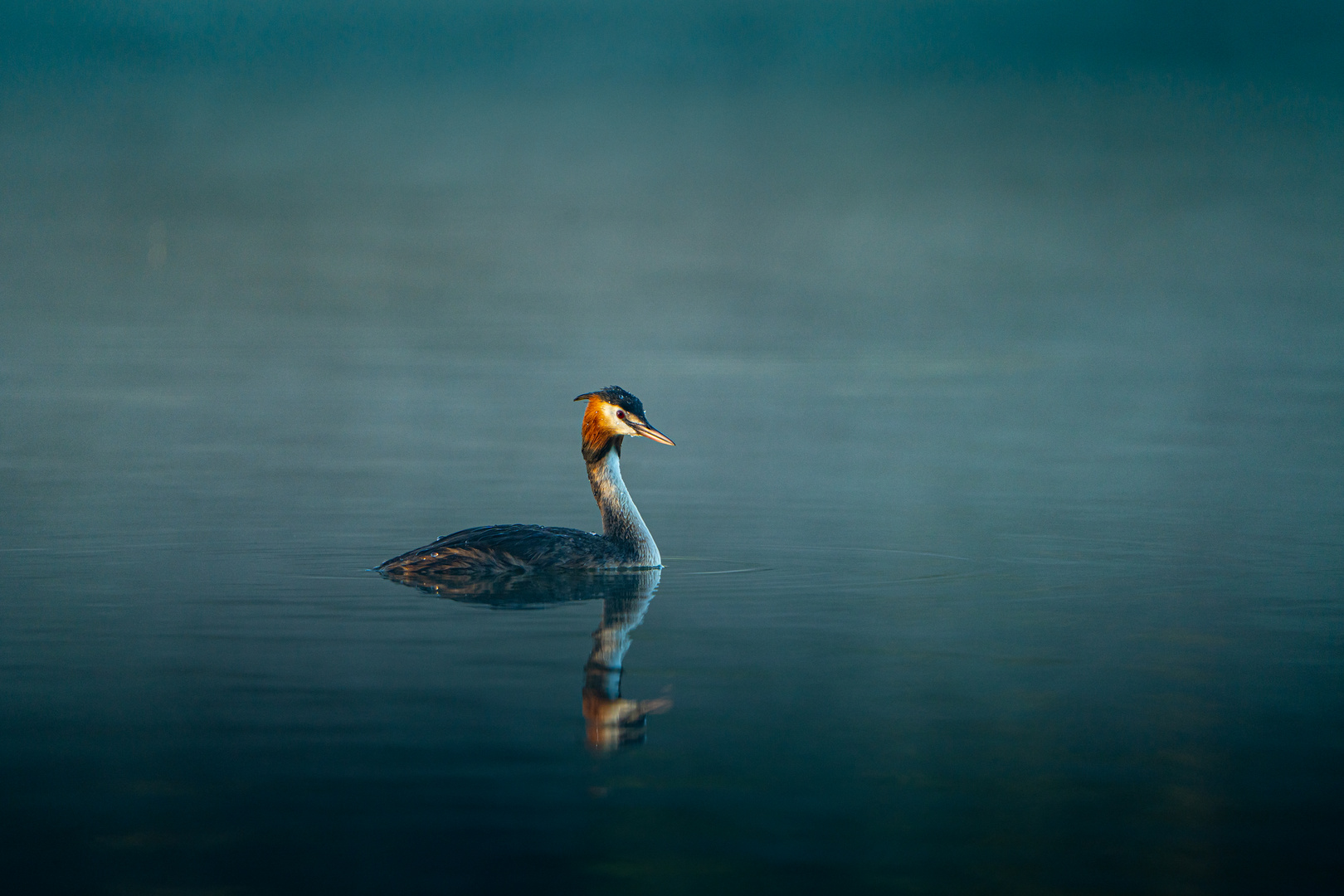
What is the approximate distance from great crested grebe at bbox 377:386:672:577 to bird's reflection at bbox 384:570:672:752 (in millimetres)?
88

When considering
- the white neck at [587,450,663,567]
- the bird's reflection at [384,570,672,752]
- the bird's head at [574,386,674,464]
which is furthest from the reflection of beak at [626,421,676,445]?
the bird's reflection at [384,570,672,752]

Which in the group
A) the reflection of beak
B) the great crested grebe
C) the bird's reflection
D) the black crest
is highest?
the black crest

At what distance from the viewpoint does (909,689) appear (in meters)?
8.01

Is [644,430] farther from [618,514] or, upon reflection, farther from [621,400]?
[618,514]

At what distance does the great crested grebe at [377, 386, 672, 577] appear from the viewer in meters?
11.0

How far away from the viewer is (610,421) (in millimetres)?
11992

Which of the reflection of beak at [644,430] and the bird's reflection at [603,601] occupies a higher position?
the reflection of beak at [644,430]

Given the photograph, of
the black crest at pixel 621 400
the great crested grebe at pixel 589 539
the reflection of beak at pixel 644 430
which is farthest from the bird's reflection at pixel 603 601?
the black crest at pixel 621 400

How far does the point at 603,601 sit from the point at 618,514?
1468 mm

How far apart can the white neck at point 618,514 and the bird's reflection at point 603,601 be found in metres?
0.16

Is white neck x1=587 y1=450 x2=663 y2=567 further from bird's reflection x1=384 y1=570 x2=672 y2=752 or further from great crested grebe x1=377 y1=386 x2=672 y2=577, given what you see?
bird's reflection x1=384 y1=570 x2=672 y2=752

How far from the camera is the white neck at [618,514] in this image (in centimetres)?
1162

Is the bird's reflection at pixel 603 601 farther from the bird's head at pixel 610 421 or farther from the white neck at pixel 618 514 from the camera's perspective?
the bird's head at pixel 610 421

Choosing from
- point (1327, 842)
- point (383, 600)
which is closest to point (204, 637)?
point (383, 600)
